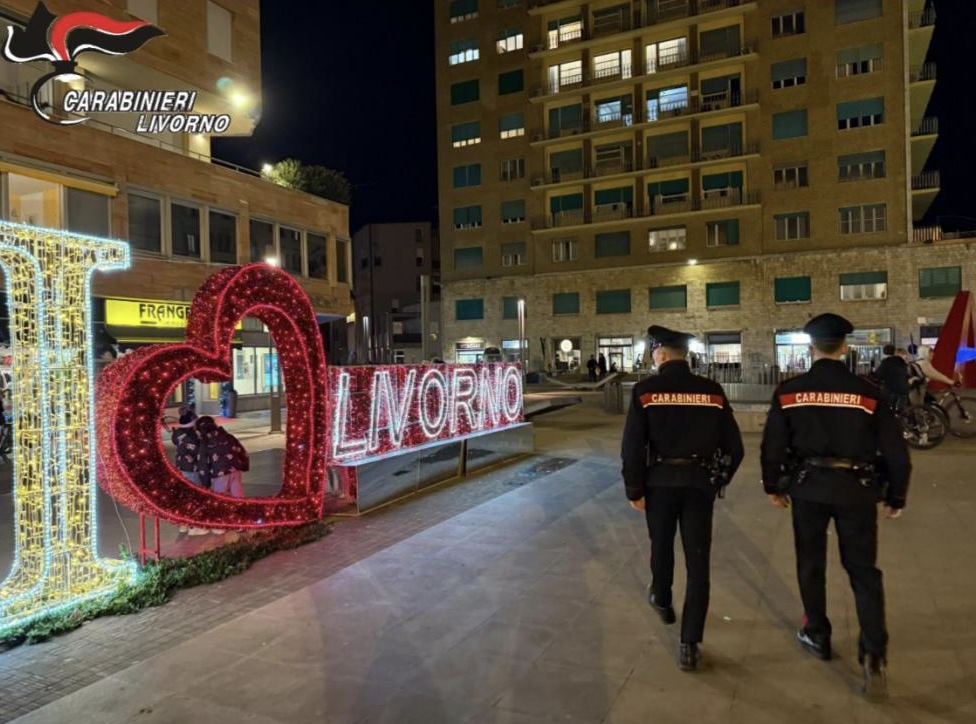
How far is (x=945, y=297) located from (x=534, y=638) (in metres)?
39.2

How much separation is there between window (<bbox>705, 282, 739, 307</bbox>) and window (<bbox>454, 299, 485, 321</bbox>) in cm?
1517

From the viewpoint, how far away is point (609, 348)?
43.2 meters

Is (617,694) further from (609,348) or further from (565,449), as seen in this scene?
(609,348)

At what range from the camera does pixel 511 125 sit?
4550 cm

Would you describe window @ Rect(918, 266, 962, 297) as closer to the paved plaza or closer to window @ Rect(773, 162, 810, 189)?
window @ Rect(773, 162, 810, 189)

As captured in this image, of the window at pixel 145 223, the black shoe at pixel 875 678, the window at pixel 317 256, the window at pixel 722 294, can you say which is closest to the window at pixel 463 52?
the window at pixel 722 294

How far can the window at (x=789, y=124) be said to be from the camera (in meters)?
37.6

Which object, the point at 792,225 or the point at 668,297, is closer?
the point at 792,225

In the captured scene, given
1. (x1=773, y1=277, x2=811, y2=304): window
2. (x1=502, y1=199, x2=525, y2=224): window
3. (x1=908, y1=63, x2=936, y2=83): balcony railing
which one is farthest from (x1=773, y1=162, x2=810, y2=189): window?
(x1=502, y1=199, x2=525, y2=224): window

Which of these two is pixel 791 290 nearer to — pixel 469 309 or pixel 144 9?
pixel 469 309

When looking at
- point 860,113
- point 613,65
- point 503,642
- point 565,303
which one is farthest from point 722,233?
point 503,642


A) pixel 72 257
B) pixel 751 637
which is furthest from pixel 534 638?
pixel 72 257

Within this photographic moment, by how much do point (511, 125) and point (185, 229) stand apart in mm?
29536

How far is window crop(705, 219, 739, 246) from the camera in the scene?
129ft
